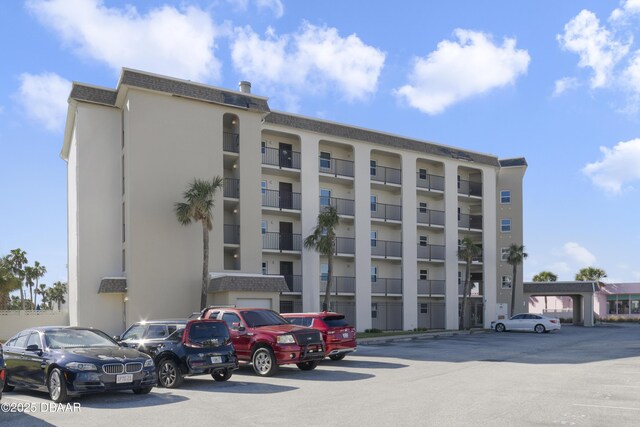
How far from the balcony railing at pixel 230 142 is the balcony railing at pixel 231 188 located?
1643mm

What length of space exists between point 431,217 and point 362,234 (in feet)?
24.2

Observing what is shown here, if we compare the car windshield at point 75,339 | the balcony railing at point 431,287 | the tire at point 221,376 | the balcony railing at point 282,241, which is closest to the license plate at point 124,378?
the car windshield at point 75,339

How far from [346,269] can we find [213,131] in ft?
45.7

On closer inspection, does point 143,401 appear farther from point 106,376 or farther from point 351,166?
point 351,166

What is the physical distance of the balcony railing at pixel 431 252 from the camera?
46.2 metres

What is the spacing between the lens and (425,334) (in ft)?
124

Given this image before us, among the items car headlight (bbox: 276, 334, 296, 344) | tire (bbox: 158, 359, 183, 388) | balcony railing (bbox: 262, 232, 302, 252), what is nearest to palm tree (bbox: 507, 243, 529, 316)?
balcony railing (bbox: 262, 232, 302, 252)

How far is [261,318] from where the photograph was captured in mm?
19172

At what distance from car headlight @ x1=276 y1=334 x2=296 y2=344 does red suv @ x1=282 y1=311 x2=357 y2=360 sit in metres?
3.15

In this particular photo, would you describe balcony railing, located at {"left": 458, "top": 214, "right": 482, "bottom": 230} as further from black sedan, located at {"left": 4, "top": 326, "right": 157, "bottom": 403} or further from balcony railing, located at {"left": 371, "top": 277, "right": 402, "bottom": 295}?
black sedan, located at {"left": 4, "top": 326, "right": 157, "bottom": 403}

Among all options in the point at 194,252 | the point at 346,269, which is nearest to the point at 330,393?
the point at 194,252

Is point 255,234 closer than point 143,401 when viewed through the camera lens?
No

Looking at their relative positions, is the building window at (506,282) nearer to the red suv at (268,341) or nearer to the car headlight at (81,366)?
the red suv at (268,341)

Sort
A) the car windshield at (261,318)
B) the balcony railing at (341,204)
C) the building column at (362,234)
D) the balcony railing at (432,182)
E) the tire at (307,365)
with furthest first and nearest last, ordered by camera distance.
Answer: the balcony railing at (432,182) → the building column at (362,234) → the balcony railing at (341,204) → the tire at (307,365) → the car windshield at (261,318)
